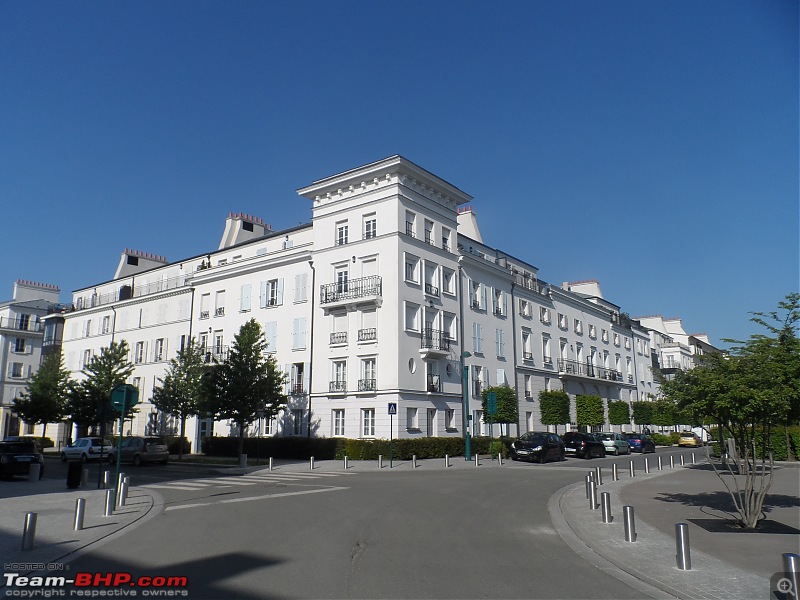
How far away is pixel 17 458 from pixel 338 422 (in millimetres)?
16028

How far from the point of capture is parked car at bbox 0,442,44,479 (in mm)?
21766

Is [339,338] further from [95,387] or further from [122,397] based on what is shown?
[122,397]

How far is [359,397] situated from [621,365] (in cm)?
3918

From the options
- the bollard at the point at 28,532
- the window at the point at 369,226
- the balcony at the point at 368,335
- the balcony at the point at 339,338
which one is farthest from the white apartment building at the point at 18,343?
the bollard at the point at 28,532

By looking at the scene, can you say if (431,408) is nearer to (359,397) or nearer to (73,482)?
(359,397)

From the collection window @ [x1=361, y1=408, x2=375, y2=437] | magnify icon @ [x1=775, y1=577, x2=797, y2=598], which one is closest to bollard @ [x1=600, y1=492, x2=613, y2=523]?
magnify icon @ [x1=775, y1=577, x2=797, y2=598]

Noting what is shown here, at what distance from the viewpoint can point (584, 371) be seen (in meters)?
52.5

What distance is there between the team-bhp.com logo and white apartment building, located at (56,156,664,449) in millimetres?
21893

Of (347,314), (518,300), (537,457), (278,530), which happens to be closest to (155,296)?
(347,314)

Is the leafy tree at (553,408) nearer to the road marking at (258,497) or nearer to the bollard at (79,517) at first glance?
the road marking at (258,497)

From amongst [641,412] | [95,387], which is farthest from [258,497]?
[641,412]

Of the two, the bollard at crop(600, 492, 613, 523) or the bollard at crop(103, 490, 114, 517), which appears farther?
the bollard at crop(103, 490, 114, 517)

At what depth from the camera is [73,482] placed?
17.9 meters

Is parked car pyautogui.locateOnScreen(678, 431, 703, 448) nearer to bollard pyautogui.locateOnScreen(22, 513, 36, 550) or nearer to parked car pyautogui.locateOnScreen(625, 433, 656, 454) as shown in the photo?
parked car pyautogui.locateOnScreen(625, 433, 656, 454)
